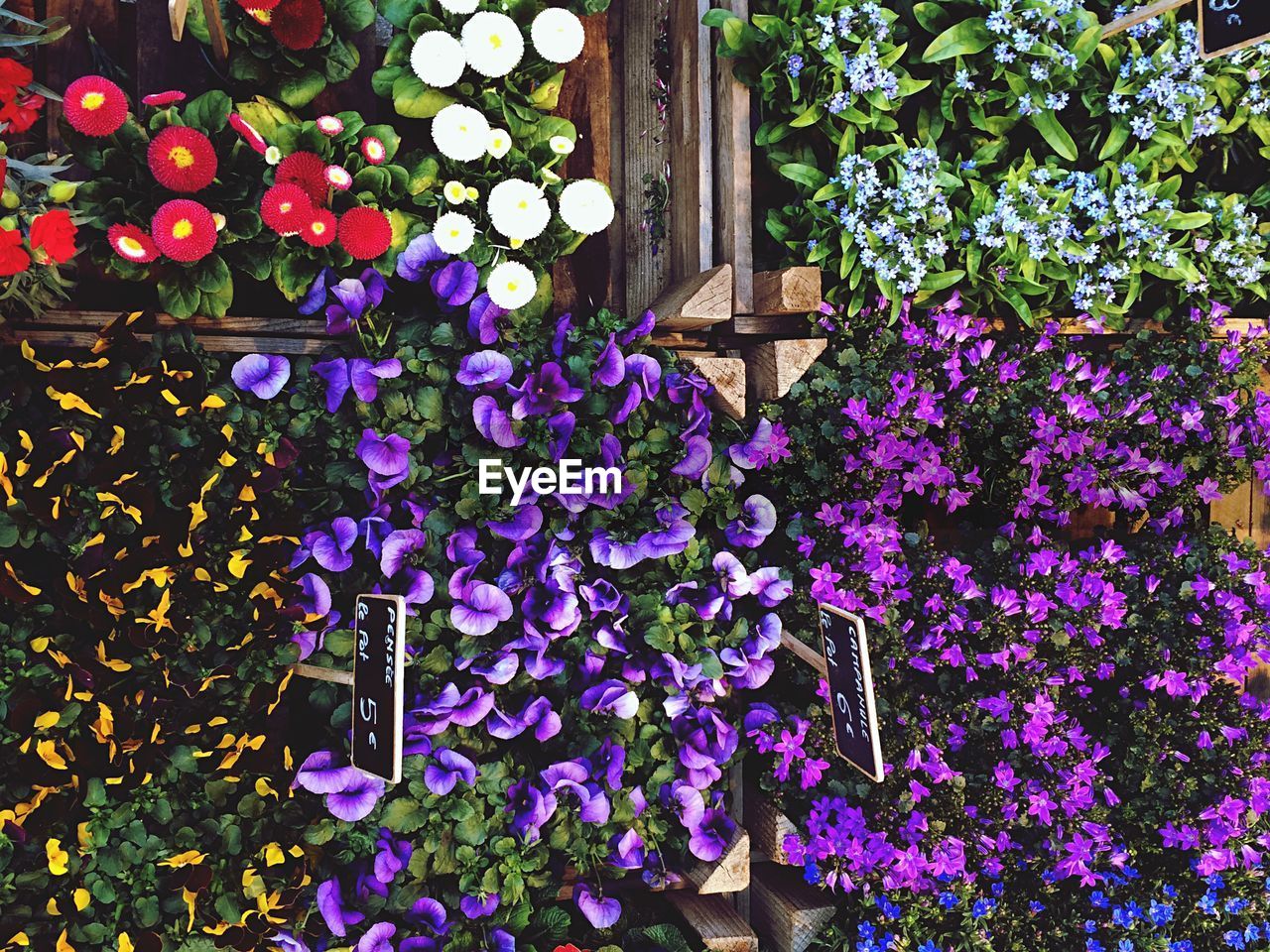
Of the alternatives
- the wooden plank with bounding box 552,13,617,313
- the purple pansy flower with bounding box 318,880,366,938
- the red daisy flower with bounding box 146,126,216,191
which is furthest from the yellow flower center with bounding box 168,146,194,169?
the purple pansy flower with bounding box 318,880,366,938

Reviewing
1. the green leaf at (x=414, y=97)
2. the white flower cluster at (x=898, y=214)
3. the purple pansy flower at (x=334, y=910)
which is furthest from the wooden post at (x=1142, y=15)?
the purple pansy flower at (x=334, y=910)

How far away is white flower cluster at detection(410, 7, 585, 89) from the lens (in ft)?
6.24

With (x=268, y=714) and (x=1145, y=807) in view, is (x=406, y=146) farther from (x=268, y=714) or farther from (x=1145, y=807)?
(x=1145, y=807)

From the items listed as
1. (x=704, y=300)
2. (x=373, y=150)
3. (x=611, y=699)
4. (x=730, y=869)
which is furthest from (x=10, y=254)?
(x=730, y=869)

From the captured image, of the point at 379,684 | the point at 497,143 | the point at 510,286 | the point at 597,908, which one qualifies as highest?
the point at 497,143

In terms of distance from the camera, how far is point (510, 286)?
76.0 inches

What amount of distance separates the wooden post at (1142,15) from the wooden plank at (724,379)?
3.82 feet

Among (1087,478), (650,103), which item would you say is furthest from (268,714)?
(1087,478)

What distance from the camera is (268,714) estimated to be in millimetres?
1846

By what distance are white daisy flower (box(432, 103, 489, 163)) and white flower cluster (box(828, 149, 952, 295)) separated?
0.86m

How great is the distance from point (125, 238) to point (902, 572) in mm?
1910

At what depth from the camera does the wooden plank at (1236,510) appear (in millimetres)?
2688

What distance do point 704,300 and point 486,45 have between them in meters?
0.74

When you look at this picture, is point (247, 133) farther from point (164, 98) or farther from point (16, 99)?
point (16, 99)
